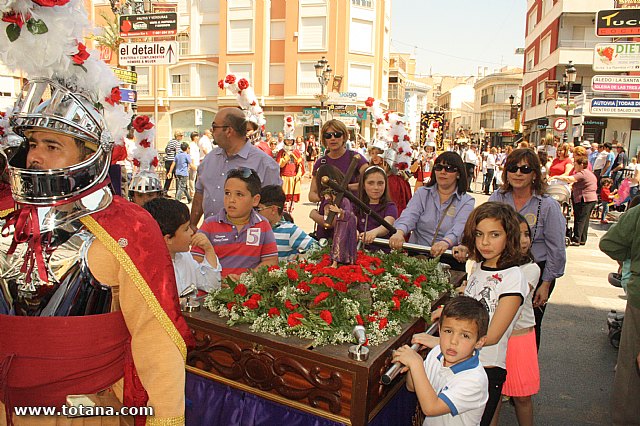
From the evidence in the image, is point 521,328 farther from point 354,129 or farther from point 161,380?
point 354,129

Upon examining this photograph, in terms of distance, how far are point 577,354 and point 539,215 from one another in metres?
2.11

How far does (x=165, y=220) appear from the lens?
3.01 meters

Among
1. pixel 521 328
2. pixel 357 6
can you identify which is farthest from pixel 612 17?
pixel 357 6

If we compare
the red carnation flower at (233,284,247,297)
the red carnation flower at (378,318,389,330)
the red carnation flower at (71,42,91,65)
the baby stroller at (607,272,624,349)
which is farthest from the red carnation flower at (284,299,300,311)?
the baby stroller at (607,272,624,349)

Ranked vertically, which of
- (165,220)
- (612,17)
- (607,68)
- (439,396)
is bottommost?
(439,396)

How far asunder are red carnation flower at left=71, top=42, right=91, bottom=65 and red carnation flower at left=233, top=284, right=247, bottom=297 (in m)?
1.44

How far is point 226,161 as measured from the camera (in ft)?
16.0

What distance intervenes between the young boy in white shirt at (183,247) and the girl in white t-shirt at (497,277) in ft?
5.12

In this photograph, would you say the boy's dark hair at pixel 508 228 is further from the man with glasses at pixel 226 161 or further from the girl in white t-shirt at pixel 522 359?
the man with glasses at pixel 226 161

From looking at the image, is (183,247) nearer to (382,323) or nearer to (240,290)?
(240,290)

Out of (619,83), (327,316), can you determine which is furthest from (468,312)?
(619,83)

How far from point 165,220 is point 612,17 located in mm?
9198

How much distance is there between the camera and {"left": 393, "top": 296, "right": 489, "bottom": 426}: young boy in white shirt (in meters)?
2.27

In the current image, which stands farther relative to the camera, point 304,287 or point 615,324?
point 615,324
